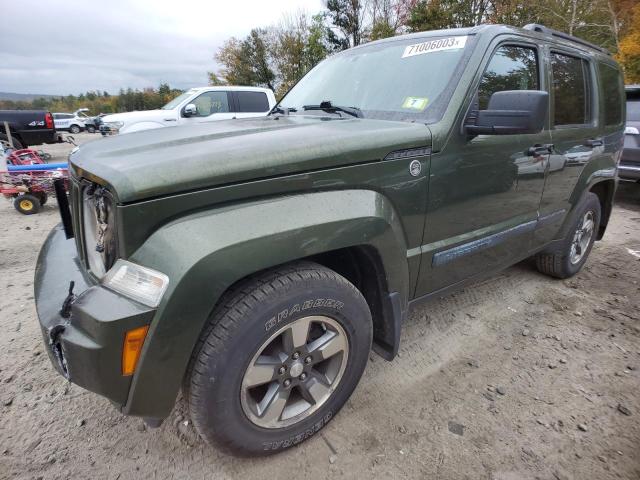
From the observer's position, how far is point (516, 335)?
2.83 metres

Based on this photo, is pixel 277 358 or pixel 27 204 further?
pixel 27 204

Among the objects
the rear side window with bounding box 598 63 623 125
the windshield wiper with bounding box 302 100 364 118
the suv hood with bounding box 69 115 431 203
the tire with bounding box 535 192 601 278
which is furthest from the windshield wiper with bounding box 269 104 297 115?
the rear side window with bounding box 598 63 623 125

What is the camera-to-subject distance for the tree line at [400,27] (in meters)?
14.4

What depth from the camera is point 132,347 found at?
Result: 1318 millimetres

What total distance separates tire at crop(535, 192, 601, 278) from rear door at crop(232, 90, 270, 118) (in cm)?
812

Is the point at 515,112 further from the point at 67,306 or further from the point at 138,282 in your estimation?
the point at 67,306

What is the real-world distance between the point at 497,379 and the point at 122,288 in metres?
2.16

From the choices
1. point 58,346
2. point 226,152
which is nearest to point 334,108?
point 226,152

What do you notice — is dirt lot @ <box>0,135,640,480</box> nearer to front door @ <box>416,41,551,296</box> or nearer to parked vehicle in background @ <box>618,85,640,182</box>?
front door @ <box>416,41,551,296</box>

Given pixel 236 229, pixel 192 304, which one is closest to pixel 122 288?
pixel 192 304

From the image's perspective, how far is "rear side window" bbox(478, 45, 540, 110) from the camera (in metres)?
2.23

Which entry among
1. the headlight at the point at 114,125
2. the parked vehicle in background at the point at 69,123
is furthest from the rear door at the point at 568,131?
the parked vehicle in background at the point at 69,123

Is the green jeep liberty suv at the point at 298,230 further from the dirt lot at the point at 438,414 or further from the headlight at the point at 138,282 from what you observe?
the dirt lot at the point at 438,414

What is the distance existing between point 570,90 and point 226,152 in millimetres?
2775
